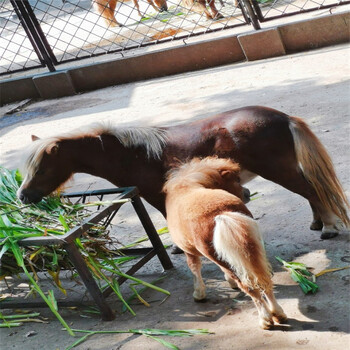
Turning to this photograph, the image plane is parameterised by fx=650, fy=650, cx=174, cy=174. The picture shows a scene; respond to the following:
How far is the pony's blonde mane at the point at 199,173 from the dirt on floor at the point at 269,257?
682 millimetres

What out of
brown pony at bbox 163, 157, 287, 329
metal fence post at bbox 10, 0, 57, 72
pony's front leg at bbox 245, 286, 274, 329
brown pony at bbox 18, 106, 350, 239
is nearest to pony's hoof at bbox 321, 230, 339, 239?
brown pony at bbox 18, 106, 350, 239

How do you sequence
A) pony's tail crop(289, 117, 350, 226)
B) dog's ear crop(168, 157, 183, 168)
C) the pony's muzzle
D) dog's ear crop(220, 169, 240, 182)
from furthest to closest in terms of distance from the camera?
the pony's muzzle → dog's ear crop(168, 157, 183, 168) → pony's tail crop(289, 117, 350, 226) → dog's ear crop(220, 169, 240, 182)

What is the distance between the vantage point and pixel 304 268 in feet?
12.4

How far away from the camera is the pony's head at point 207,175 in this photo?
3750 millimetres

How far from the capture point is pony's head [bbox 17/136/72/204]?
426cm

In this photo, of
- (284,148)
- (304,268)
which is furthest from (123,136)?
(304,268)

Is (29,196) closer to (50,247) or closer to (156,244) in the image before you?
(50,247)

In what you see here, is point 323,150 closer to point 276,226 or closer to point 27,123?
point 276,226

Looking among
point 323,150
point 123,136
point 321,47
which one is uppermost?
point 123,136

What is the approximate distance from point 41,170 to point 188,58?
6153mm

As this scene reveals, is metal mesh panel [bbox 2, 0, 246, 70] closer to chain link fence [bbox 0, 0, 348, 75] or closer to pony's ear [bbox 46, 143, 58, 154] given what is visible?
chain link fence [bbox 0, 0, 348, 75]

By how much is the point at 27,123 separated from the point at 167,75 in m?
2.31

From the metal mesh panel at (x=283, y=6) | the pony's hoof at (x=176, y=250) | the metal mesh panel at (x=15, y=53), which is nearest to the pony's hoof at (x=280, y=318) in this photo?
the pony's hoof at (x=176, y=250)

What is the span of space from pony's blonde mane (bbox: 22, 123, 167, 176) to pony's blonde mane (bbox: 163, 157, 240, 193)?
1.01 feet
